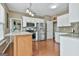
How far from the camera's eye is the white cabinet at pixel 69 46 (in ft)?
4.47

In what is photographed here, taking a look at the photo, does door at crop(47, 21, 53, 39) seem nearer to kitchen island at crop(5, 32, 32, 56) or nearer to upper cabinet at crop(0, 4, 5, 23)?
kitchen island at crop(5, 32, 32, 56)

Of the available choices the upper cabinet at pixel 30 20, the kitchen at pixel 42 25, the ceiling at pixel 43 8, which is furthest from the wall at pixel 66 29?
the upper cabinet at pixel 30 20

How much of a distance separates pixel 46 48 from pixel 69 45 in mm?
502

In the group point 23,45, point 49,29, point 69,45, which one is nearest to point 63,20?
point 49,29

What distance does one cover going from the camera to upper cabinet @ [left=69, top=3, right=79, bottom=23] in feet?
4.77

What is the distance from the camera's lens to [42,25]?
5.70ft

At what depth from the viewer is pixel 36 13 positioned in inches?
65.4

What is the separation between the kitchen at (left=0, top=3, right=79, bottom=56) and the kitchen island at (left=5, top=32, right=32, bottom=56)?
0.02 m

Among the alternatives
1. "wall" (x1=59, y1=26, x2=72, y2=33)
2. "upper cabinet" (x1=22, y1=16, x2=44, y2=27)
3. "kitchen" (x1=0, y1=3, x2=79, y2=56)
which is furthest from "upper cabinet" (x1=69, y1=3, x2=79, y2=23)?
"upper cabinet" (x1=22, y1=16, x2=44, y2=27)

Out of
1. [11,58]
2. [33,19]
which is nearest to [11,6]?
[33,19]

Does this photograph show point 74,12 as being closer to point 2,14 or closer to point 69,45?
point 69,45

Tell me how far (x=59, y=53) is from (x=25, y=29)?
26.6 inches

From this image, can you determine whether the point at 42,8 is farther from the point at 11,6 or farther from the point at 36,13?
the point at 11,6

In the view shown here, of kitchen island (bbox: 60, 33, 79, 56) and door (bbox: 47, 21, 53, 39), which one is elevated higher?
door (bbox: 47, 21, 53, 39)
